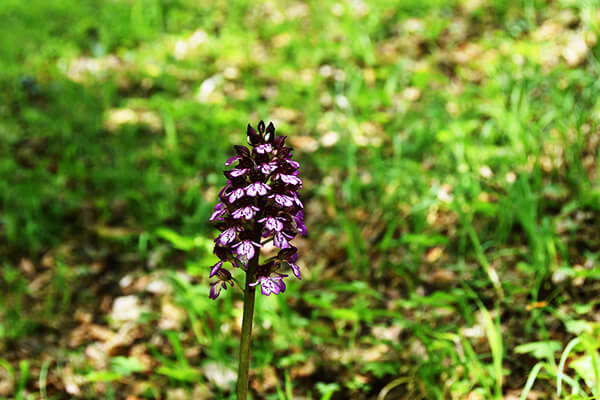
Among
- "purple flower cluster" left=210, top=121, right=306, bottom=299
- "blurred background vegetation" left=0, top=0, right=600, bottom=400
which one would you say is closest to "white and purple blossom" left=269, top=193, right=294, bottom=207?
"purple flower cluster" left=210, top=121, right=306, bottom=299

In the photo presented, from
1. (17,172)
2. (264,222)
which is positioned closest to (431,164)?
(264,222)

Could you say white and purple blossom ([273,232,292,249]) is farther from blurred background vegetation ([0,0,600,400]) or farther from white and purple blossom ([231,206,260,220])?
blurred background vegetation ([0,0,600,400])

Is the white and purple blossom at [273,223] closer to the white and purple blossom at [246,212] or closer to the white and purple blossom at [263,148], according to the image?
the white and purple blossom at [246,212]

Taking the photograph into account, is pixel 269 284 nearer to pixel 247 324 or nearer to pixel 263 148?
pixel 247 324

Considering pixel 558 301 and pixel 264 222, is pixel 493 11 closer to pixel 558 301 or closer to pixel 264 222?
pixel 558 301

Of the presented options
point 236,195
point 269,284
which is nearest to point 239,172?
point 236,195

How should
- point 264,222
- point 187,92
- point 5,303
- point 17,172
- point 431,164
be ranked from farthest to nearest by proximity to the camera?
point 187,92, point 17,172, point 431,164, point 5,303, point 264,222
